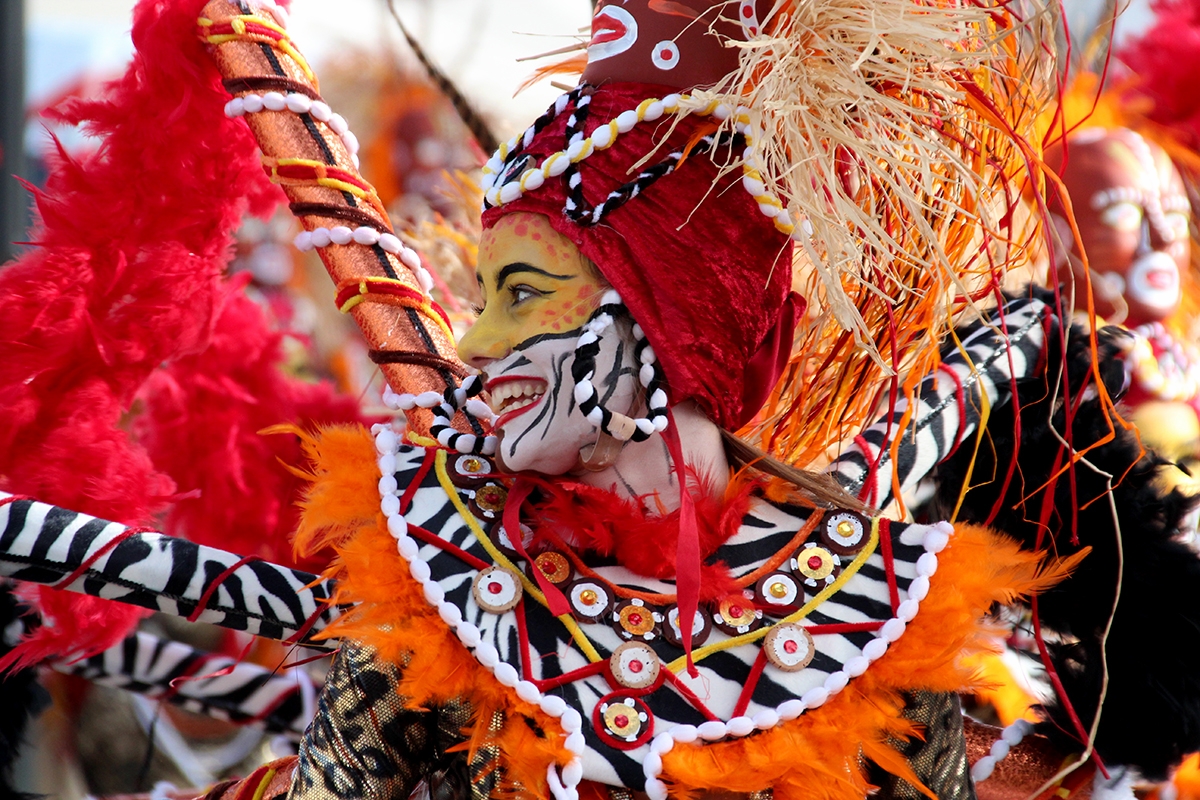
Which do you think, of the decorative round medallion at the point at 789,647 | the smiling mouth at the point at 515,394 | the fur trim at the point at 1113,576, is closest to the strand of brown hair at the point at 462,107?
the smiling mouth at the point at 515,394

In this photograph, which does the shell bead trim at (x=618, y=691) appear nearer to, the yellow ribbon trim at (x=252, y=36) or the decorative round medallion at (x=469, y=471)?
the decorative round medallion at (x=469, y=471)

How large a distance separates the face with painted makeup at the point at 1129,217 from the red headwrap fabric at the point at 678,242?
1843 mm

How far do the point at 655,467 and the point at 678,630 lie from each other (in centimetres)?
20

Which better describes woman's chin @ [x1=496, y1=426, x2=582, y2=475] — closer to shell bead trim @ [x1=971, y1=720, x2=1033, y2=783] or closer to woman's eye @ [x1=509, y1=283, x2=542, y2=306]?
woman's eye @ [x1=509, y1=283, x2=542, y2=306]

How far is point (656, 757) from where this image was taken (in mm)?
1296

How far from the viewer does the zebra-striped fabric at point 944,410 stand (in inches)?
68.4

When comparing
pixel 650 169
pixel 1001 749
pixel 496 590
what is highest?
pixel 650 169

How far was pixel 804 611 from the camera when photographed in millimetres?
1417

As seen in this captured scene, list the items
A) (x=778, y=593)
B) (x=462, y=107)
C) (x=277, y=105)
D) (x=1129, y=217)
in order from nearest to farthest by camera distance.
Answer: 1. (x=778, y=593)
2. (x=277, y=105)
3. (x=462, y=107)
4. (x=1129, y=217)

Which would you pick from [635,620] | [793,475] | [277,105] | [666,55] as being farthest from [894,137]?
[277,105]

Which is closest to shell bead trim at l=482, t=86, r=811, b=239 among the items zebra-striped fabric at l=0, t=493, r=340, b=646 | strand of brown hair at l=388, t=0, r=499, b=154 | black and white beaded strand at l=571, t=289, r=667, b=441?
black and white beaded strand at l=571, t=289, r=667, b=441

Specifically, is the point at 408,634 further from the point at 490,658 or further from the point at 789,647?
the point at 789,647

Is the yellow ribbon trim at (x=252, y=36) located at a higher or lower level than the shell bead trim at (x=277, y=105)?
higher

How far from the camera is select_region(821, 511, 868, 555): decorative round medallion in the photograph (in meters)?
1.47
